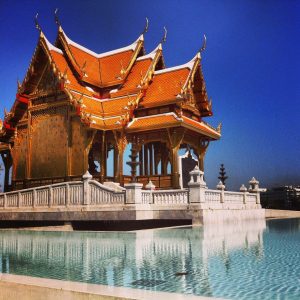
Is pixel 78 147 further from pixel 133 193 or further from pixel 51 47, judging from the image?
pixel 133 193

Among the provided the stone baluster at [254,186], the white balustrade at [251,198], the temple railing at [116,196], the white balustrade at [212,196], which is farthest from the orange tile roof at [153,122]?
the stone baluster at [254,186]

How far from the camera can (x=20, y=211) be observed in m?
Result: 19.0

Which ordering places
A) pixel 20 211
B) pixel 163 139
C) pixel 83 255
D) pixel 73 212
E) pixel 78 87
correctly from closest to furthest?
pixel 83 255 → pixel 73 212 → pixel 20 211 → pixel 163 139 → pixel 78 87

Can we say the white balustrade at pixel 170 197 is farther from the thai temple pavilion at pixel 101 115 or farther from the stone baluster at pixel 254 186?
the stone baluster at pixel 254 186

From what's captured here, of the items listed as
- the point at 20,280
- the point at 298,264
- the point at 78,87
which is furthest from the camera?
the point at 78,87

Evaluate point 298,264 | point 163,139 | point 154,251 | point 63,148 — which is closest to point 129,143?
point 163,139

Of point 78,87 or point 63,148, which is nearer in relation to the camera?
point 63,148

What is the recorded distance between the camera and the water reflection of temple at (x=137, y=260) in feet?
17.9

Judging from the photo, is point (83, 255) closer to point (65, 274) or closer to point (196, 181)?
point (65, 274)

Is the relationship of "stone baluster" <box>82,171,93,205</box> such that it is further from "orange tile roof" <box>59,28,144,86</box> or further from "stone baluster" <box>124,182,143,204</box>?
"orange tile roof" <box>59,28,144,86</box>

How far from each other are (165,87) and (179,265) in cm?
1668

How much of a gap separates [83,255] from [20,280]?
12.3ft

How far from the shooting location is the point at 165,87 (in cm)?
2256

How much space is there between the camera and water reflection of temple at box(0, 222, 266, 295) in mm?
5453
